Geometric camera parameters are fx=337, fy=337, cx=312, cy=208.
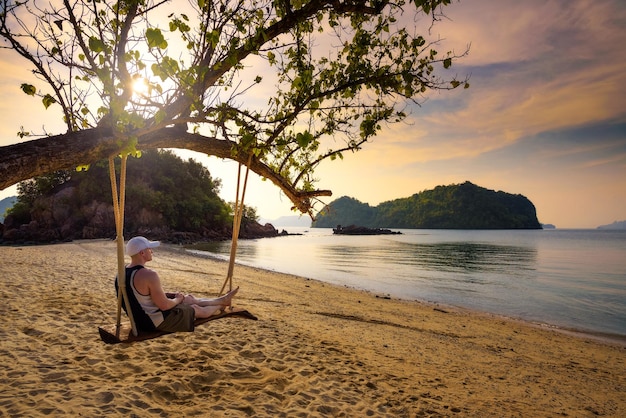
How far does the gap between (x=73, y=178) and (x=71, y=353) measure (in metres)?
54.3

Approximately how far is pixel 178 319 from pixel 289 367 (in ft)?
8.00

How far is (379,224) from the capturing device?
624 feet

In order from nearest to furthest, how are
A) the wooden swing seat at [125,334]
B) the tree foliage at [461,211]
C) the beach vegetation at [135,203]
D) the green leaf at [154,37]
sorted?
1. the green leaf at [154,37]
2. the wooden swing seat at [125,334]
3. the beach vegetation at [135,203]
4. the tree foliage at [461,211]

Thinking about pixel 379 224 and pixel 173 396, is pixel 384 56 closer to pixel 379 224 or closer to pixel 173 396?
pixel 173 396

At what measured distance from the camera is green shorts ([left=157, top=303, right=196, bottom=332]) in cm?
486

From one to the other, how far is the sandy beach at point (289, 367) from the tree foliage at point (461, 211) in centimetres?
13427

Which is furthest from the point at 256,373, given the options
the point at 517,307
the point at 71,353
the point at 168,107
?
the point at 517,307

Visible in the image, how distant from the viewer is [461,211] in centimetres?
15862

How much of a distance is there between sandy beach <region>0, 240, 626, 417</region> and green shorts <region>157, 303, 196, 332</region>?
954mm

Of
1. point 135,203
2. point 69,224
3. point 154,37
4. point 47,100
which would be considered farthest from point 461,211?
point 154,37

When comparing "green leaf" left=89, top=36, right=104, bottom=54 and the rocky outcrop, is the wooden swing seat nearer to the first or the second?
"green leaf" left=89, top=36, right=104, bottom=54

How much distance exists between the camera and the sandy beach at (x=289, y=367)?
15.6 ft

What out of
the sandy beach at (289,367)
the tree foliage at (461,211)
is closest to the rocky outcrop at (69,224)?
the sandy beach at (289,367)

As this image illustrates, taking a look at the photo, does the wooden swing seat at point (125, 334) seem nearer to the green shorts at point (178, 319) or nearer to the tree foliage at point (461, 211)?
the green shorts at point (178, 319)
